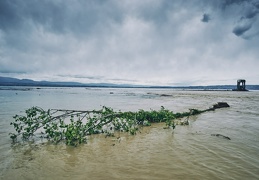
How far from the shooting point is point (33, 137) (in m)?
8.80

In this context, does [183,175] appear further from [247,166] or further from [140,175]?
[247,166]

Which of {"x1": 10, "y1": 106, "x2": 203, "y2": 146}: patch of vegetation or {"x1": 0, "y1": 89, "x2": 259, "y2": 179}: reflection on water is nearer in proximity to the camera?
{"x1": 0, "y1": 89, "x2": 259, "y2": 179}: reflection on water

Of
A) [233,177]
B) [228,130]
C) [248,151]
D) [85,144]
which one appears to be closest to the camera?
[233,177]

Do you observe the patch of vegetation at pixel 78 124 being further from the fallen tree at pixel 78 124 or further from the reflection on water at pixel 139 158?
the reflection on water at pixel 139 158

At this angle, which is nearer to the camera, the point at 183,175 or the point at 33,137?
the point at 183,175

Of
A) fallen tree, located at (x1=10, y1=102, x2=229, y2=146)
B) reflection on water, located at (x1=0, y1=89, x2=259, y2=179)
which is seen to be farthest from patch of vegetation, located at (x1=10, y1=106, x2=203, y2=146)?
reflection on water, located at (x1=0, y1=89, x2=259, y2=179)

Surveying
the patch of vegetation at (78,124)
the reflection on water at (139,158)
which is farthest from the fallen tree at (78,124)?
the reflection on water at (139,158)

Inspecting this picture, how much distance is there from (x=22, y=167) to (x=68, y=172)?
4.91 ft

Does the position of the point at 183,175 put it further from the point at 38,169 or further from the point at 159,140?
the point at 38,169

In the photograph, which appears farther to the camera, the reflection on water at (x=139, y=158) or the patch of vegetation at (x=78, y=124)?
the patch of vegetation at (x=78, y=124)

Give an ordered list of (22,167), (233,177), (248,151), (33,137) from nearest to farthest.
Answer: (233,177), (22,167), (248,151), (33,137)

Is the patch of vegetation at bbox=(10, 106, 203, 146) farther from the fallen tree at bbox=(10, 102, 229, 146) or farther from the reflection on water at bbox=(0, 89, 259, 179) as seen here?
the reflection on water at bbox=(0, 89, 259, 179)

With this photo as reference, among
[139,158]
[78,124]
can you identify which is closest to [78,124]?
[78,124]

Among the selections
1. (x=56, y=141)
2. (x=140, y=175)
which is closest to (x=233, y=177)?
(x=140, y=175)
